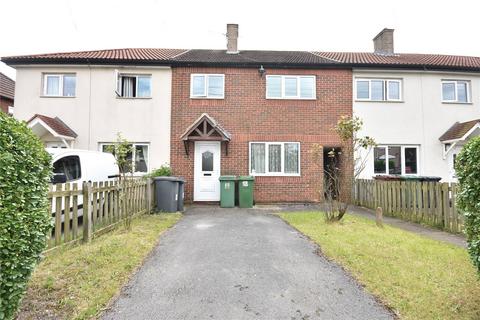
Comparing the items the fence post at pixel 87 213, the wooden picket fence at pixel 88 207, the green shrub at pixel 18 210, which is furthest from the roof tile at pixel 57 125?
the green shrub at pixel 18 210

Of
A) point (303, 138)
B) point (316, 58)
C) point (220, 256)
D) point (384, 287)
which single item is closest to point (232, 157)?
A: point (303, 138)

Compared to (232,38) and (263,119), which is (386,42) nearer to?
(232,38)

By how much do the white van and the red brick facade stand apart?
3.92 meters

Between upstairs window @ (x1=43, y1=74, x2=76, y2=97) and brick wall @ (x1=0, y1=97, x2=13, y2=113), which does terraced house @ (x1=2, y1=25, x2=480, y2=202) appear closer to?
upstairs window @ (x1=43, y1=74, x2=76, y2=97)

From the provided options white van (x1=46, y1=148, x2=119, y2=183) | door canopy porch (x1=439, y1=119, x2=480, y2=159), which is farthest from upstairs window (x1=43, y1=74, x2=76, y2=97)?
door canopy porch (x1=439, y1=119, x2=480, y2=159)

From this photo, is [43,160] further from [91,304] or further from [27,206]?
[91,304]

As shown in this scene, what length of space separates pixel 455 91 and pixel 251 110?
32.5ft

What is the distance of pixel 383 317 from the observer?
335 centimetres

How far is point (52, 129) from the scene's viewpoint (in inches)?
470

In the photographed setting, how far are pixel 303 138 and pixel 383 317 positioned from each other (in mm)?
10588

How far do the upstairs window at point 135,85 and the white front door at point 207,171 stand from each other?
349 centimetres

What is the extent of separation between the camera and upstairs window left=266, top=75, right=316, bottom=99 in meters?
13.7

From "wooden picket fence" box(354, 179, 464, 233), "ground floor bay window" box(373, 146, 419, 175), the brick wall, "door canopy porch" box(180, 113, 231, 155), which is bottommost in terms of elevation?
"wooden picket fence" box(354, 179, 464, 233)

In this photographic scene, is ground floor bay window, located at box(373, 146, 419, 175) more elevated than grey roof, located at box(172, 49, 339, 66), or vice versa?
grey roof, located at box(172, 49, 339, 66)
